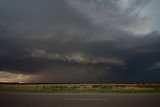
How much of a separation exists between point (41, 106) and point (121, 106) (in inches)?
179

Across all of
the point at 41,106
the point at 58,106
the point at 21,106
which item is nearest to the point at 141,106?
the point at 58,106

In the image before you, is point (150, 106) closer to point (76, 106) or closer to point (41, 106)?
point (76, 106)

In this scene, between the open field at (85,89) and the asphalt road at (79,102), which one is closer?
the asphalt road at (79,102)

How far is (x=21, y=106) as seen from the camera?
1435 cm

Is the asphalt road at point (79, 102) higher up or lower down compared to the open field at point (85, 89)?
lower down

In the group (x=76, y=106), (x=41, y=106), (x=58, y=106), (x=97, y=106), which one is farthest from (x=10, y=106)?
(x=97, y=106)

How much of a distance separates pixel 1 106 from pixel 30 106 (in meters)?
1.81

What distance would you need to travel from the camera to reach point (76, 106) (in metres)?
14.3

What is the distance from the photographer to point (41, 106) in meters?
14.3

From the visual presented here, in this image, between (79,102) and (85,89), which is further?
(85,89)

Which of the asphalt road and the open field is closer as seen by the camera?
the asphalt road

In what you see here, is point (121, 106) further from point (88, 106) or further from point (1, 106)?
point (1, 106)

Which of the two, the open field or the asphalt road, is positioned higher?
the open field

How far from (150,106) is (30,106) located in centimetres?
696
